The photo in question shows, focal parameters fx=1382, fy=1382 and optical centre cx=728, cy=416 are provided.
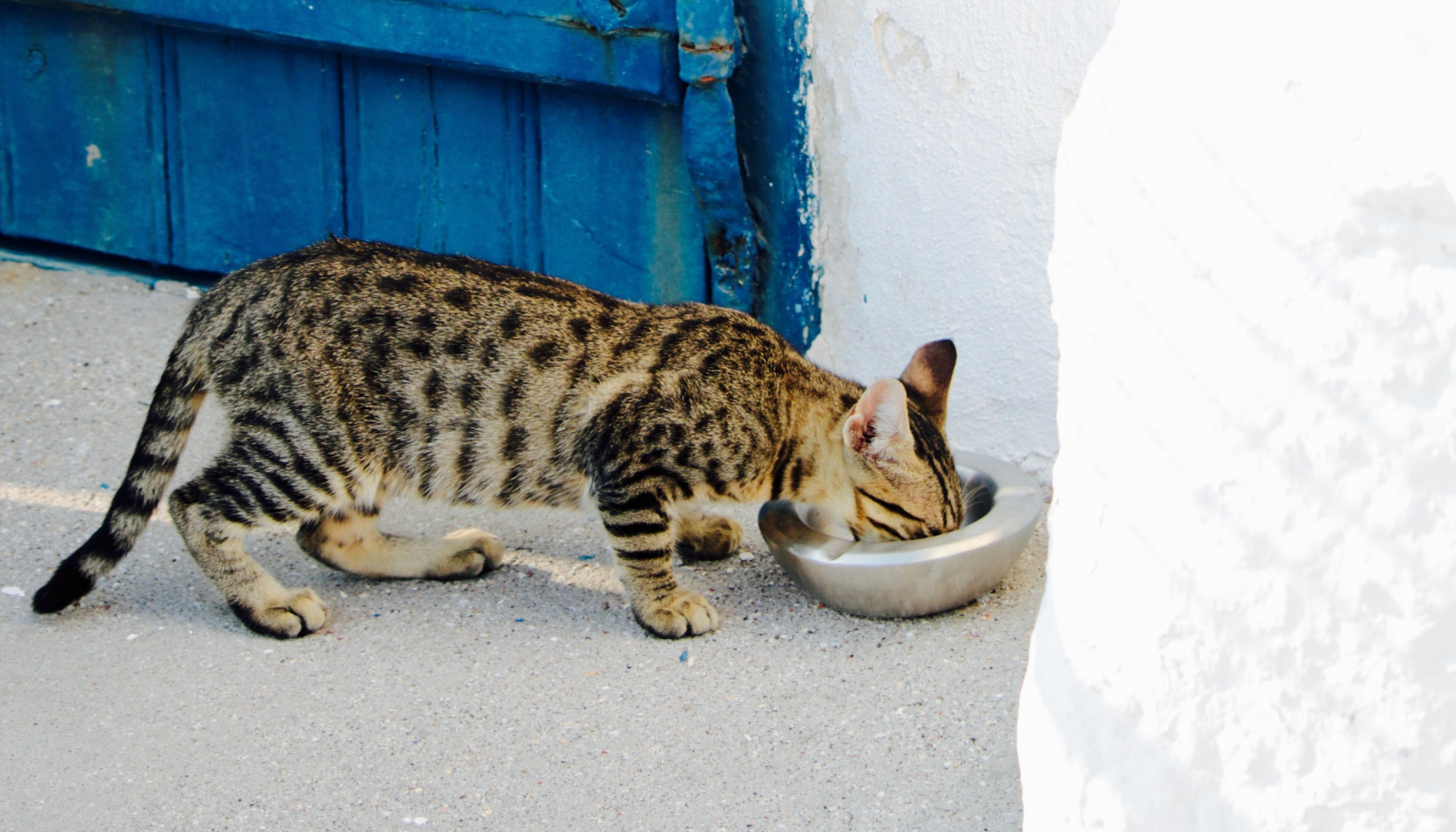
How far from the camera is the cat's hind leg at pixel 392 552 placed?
11.9 feet

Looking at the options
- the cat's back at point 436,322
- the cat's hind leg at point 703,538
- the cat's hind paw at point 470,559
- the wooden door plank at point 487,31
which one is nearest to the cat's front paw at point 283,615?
the cat's hind paw at point 470,559

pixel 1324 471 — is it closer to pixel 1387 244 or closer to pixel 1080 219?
pixel 1387 244

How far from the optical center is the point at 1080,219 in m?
2.02

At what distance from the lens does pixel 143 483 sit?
10.9ft

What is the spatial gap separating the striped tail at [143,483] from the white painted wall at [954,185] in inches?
72.3

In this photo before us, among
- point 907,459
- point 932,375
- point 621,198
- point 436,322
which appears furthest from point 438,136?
point 907,459

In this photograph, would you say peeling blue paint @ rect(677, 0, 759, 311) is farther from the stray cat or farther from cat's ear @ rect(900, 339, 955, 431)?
cat's ear @ rect(900, 339, 955, 431)

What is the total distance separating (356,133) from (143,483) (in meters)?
1.81

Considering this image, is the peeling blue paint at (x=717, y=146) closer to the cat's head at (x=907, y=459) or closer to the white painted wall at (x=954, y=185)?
the white painted wall at (x=954, y=185)

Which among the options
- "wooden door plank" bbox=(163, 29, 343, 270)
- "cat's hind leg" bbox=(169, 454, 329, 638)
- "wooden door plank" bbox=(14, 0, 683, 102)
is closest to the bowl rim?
"cat's hind leg" bbox=(169, 454, 329, 638)

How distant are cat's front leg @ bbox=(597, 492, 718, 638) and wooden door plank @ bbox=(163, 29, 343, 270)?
201 centimetres

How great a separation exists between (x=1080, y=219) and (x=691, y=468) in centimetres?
150

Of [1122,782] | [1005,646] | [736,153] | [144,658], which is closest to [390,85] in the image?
[736,153]

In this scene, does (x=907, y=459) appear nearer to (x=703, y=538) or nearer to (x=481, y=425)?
(x=703, y=538)
